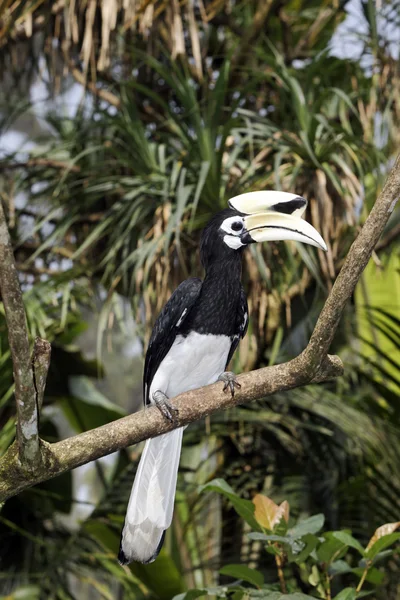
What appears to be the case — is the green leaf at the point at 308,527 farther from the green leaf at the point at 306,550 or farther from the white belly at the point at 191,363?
the white belly at the point at 191,363

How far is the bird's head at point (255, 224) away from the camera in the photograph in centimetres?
205

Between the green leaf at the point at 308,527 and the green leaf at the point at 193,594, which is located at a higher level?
the green leaf at the point at 308,527

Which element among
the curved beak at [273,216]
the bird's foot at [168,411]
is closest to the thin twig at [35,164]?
the curved beak at [273,216]

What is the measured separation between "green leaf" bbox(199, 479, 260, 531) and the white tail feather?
0.12 m

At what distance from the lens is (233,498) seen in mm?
2035

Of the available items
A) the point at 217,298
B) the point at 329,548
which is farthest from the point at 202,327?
the point at 329,548

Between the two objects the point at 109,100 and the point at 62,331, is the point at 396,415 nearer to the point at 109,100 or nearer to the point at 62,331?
the point at 62,331

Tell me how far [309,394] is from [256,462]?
48 centimetres

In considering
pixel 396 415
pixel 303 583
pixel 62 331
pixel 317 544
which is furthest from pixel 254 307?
pixel 317 544

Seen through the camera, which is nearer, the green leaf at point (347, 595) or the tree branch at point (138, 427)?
the tree branch at point (138, 427)

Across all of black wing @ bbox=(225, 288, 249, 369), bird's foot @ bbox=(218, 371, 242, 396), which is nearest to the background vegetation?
black wing @ bbox=(225, 288, 249, 369)

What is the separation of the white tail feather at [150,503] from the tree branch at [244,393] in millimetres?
275

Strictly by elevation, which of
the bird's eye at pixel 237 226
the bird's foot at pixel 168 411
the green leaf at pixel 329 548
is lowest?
the green leaf at pixel 329 548

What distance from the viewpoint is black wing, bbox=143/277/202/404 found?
2.32m
